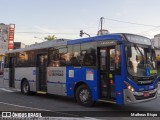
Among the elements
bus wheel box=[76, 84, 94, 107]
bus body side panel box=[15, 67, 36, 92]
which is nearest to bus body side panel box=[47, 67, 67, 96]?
bus wheel box=[76, 84, 94, 107]

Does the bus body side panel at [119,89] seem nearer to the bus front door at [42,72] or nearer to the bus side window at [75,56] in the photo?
the bus side window at [75,56]

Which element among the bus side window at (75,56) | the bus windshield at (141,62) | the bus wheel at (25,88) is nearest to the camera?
the bus windshield at (141,62)

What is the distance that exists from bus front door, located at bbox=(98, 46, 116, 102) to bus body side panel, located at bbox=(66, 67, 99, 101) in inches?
10.0

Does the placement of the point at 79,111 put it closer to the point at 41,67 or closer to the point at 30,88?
the point at 41,67

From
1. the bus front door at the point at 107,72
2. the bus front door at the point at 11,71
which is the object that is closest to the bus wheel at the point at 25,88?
the bus front door at the point at 11,71

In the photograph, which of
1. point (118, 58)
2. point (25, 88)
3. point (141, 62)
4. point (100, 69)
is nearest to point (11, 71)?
point (25, 88)

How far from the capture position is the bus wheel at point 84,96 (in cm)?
1208

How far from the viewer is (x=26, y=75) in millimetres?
16938

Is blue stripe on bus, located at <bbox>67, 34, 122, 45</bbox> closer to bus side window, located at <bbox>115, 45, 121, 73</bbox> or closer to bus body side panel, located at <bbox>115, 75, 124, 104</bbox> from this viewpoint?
bus side window, located at <bbox>115, 45, 121, 73</bbox>

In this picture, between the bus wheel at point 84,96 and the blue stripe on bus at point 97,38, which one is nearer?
the blue stripe on bus at point 97,38

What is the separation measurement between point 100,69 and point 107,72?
0.42m

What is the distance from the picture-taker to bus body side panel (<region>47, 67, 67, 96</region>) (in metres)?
13.7

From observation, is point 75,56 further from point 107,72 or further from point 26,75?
point 26,75

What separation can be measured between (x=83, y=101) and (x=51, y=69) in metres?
3.03
